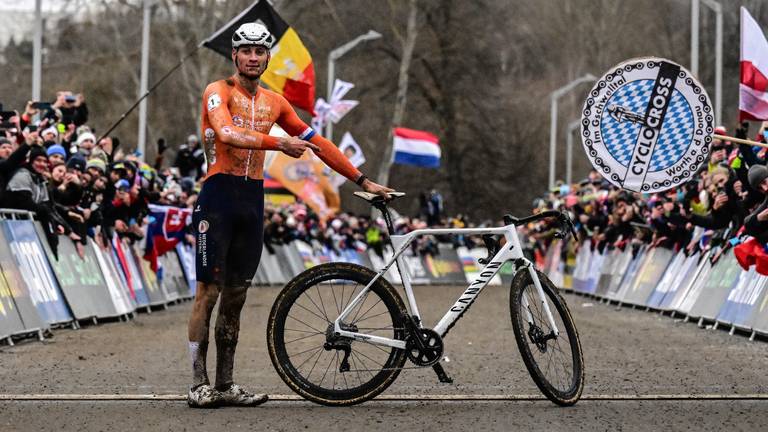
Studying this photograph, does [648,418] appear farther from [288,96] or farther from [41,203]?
[288,96]

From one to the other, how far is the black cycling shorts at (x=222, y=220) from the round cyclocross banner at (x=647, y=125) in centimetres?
327

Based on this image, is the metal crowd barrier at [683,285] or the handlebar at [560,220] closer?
the handlebar at [560,220]

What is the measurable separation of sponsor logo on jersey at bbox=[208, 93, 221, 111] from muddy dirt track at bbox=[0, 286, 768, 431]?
1.71 meters

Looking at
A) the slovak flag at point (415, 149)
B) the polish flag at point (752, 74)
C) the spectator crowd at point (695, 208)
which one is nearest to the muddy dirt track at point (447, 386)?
the spectator crowd at point (695, 208)

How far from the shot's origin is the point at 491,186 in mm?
56312

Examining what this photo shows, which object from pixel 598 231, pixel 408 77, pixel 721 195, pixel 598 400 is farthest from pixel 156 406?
pixel 408 77

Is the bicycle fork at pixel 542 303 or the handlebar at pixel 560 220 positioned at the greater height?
the handlebar at pixel 560 220

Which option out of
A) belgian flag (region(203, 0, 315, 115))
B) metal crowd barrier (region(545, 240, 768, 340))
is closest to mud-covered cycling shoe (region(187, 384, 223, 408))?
metal crowd barrier (region(545, 240, 768, 340))

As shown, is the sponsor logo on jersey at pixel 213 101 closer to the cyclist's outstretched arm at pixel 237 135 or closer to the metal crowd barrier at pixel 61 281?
the cyclist's outstretched arm at pixel 237 135

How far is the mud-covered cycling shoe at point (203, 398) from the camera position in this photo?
8164 mm

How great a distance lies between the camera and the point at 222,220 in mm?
8320

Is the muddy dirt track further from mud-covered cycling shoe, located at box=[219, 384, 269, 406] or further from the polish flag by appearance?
the polish flag

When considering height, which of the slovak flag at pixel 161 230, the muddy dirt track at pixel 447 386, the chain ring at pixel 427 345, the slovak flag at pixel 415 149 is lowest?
the slovak flag at pixel 415 149

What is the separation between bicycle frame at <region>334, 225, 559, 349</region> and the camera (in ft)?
27.1
